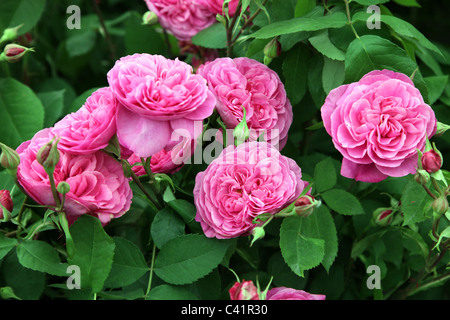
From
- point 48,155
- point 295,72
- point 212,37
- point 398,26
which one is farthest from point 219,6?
point 48,155

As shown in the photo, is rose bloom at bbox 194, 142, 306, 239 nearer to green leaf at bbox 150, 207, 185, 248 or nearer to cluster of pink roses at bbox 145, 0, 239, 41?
green leaf at bbox 150, 207, 185, 248

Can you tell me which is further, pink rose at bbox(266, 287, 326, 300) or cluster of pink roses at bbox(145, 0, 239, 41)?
cluster of pink roses at bbox(145, 0, 239, 41)

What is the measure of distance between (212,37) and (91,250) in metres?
0.37

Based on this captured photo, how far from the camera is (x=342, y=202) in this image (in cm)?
62

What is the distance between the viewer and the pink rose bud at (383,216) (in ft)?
2.04

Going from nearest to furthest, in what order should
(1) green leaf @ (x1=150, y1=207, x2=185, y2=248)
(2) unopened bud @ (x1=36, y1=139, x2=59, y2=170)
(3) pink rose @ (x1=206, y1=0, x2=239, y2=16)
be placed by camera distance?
(2) unopened bud @ (x1=36, y1=139, x2=59, y2=170) < (1) green leaf @ (x1=150, y1=207, x2=185, y2=248) < (3) pink rose @ (x1=206, y1=0, x2=239, y2=16)

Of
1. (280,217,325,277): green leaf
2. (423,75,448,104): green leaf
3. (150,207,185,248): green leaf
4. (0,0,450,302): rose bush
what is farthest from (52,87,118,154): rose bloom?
(423,75,448,104): green leaf

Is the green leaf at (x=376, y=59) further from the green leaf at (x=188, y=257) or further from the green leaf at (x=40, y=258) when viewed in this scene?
the green leaf at (x=40, y=258)

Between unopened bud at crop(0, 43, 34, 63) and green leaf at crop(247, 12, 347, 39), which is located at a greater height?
unopened bud at crop(0, 43, 34, 63)

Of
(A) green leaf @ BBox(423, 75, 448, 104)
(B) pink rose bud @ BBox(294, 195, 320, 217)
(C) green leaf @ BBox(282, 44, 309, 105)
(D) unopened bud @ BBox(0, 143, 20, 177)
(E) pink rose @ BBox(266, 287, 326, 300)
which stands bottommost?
(E) pink rose @ BBox(266, 287, 326, 300)

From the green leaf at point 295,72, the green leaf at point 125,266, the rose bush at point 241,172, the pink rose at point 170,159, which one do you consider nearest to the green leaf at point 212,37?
the rose bush at point 241,172

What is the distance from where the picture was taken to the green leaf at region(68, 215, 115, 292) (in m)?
0.53

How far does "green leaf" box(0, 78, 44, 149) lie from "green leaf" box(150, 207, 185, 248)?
26cm

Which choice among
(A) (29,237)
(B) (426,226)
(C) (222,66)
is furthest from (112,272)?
(B) (426,226)
